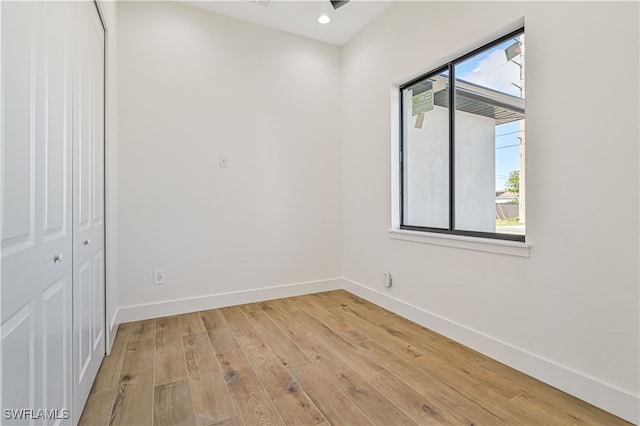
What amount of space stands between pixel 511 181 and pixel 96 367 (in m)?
2.85

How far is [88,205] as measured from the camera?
5.49 feet

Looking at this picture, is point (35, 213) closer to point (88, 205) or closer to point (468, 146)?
point (88, 205)

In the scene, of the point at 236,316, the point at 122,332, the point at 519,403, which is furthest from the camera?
the point at 236,316

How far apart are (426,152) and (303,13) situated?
182 centimetres

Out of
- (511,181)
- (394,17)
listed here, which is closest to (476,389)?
(511,181)

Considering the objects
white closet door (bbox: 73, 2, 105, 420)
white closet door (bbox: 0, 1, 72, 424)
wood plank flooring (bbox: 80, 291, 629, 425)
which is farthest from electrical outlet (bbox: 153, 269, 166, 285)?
white closet door (bbox: 0, 1, 72, 424)

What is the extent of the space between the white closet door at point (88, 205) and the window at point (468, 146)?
7.88 feet

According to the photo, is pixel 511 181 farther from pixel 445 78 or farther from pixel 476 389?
pixel 476 389

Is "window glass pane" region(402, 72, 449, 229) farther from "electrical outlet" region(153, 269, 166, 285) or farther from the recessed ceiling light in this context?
"electrical outlet" region(153, 269, 166, 285)

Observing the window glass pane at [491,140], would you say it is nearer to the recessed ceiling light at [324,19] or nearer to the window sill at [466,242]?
the window sill at [466,242]

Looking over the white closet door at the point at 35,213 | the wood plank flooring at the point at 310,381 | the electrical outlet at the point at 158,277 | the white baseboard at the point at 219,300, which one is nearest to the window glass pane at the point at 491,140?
the wood plank flooring at the point at 310,381

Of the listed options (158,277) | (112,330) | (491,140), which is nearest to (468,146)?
(491,140)

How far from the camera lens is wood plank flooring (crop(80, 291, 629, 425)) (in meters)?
1.52

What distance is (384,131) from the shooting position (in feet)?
10.2
